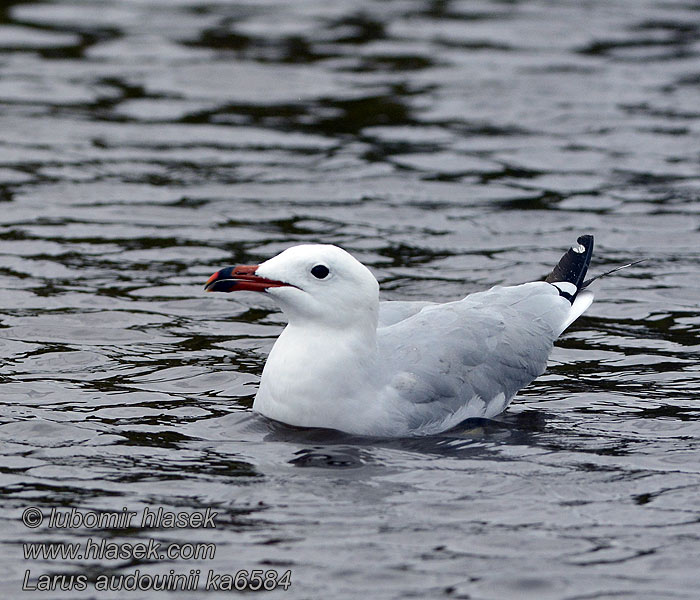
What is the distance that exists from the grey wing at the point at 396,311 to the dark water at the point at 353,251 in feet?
2.61

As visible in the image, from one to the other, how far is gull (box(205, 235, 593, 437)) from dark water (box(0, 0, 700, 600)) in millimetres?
164

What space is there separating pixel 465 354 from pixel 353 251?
3434mm

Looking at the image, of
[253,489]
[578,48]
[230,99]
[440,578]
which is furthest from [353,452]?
[578,48]

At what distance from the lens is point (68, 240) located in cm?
1108

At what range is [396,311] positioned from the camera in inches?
325

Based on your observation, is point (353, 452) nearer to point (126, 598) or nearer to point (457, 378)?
point (457, 378)

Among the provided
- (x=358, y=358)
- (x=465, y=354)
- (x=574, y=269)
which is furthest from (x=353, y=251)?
(x=358, y=358)

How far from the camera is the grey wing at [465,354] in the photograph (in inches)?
290

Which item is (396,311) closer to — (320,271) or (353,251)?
(320,271)

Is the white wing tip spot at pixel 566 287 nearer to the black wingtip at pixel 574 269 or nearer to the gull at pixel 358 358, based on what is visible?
the black wingtip at pixel 574 269

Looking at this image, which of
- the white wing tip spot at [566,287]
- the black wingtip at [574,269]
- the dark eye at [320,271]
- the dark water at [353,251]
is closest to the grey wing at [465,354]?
the dark water at [353,251]

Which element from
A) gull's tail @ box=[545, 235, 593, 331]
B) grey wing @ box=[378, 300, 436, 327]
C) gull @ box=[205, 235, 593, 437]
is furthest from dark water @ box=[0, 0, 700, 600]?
grey wing @ box=[378, 300, 436, 327]

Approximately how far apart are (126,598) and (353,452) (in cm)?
180

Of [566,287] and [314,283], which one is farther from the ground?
[314,283]
